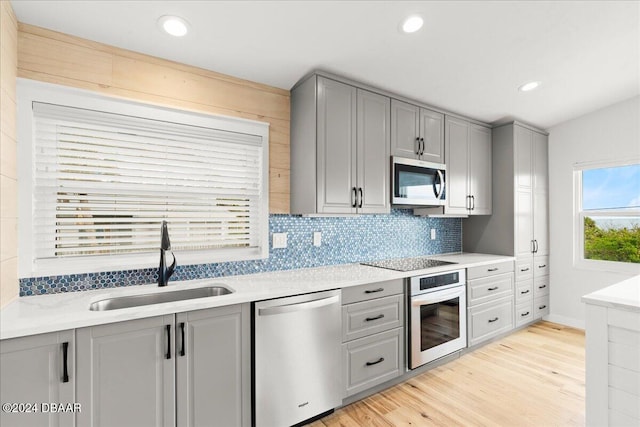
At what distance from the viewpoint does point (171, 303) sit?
5.25 feet

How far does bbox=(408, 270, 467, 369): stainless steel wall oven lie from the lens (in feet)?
8.29

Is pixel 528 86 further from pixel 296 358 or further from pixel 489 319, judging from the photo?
pixel 296 358

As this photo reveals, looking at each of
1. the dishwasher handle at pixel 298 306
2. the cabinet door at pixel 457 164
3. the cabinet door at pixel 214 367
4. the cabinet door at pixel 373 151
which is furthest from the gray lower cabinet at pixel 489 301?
the cabinet door at pixel 214 367

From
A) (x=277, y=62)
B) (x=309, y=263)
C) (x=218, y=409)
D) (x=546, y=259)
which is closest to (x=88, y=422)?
(x=218, y=409)

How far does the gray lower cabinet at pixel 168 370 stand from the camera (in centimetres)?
142

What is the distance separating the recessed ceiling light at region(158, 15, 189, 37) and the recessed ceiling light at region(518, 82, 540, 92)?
9.35 ft

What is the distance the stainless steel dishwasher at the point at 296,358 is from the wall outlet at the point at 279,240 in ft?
2.16

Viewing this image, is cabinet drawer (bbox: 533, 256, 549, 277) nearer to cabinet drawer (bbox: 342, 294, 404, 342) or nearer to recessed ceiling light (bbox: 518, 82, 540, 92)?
recessed ceiling light (bbox: 518, 82, 540, 92)

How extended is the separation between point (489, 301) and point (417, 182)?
1.46 metres

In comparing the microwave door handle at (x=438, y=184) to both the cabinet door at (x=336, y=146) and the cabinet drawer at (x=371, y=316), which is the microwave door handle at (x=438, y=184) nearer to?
the cabinet door at (x=336, y=146)

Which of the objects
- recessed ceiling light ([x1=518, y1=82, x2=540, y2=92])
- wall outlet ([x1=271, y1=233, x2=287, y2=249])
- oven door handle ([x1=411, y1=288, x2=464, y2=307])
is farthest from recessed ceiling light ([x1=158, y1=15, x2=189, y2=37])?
recessed ceiling light ([x1=518, y1=82, x2=540, y2=92])

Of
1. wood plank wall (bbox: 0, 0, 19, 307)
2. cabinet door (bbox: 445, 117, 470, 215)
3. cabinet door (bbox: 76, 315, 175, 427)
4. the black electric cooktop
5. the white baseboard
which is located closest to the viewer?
cabinet door (bbox: 76, 315, 175, 427)

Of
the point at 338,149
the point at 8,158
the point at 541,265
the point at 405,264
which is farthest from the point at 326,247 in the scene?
the point at 541,265

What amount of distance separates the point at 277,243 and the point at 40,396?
156cm
